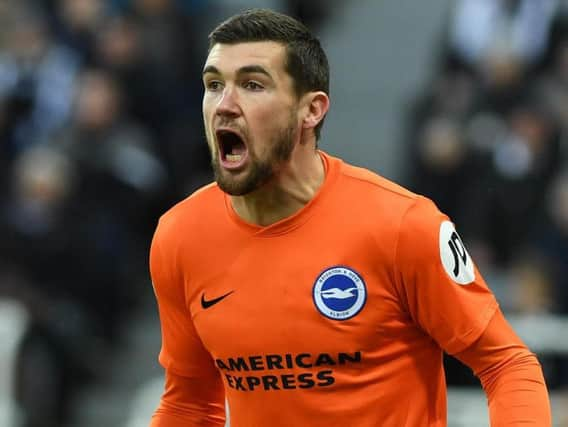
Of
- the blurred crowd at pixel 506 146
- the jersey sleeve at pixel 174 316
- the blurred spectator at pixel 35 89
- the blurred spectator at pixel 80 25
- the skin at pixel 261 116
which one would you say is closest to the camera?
the skin at pixel 261 116

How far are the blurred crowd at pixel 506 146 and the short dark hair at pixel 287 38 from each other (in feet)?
15.2

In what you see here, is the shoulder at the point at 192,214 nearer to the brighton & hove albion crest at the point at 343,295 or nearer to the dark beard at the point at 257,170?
the dark beard at the point at 257,170

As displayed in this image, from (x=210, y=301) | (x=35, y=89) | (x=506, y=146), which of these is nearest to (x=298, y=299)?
(x=210, y=301)

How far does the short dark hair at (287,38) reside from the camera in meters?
4.07

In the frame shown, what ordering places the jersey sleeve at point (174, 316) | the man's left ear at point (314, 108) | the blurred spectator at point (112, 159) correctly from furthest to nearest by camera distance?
1. the blurred spectator at point (112, 159)
2. the jersey sleeve at point (174, 316)
3. the man's left ear at point (314, 108)

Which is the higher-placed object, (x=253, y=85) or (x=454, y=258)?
(x=253, y=85)

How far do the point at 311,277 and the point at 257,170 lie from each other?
339 millimetres

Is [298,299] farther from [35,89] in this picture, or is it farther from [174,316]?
[35,89]

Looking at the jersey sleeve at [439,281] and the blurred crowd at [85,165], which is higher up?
the blurred crowd at [85,165]

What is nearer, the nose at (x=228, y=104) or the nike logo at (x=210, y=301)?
the nose at (x=228, y=104)

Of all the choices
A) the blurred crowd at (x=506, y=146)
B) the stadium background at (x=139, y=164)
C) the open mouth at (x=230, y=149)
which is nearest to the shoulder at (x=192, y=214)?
the open mouth at (x=230, y=149)

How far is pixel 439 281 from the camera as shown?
3.92 meters

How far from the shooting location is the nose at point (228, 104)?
4.00 metres

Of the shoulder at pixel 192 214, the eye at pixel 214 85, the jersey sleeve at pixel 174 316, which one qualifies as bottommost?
the jersey sleeve at pixel 174 316
